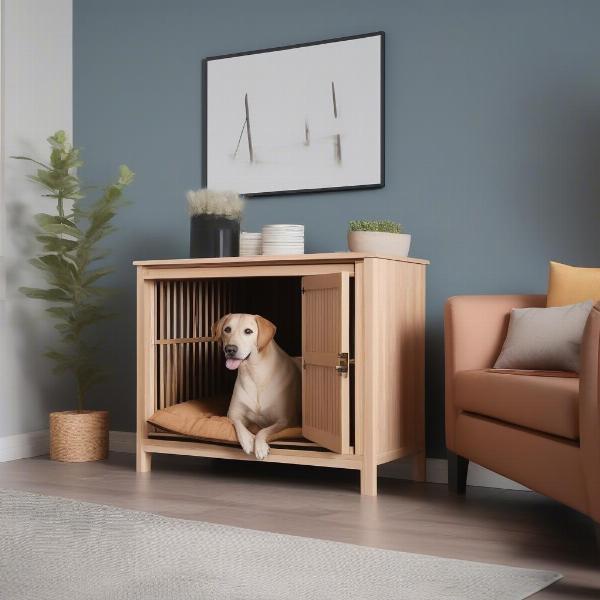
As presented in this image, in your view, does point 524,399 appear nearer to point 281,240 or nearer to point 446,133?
point 281,240

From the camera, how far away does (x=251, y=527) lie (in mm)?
2564

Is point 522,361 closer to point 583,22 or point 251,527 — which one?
point 251,527

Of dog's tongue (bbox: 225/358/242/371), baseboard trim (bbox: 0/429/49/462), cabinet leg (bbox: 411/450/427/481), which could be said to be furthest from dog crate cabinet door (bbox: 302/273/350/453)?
baseboard trim (bbox: 0/429/49/462)

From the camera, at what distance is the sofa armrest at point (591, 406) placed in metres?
1.98

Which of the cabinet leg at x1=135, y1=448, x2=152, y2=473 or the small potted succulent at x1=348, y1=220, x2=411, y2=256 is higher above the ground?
the small potted succulent at x1=348, y1=220, x2=411, y2=256

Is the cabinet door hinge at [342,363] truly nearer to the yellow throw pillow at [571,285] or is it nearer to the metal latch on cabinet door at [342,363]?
the metal latch on cabinet door at [342,363]

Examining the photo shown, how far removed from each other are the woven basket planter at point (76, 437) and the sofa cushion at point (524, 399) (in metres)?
1.71

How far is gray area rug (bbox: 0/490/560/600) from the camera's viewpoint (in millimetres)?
1898

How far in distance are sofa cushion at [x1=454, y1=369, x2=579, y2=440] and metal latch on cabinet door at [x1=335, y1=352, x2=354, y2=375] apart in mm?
383

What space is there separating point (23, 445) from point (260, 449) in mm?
1400

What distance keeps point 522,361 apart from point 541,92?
1.13 m

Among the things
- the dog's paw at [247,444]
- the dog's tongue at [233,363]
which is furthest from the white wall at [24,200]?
the dog's paw at [247,444]

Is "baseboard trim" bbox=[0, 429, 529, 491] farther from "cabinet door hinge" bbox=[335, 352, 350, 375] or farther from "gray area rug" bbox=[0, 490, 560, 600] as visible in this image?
"gray area rug" bbox=[0, 490, 560, 600]

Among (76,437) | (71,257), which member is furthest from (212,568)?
(71,257)
